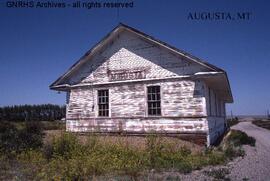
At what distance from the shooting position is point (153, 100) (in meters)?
15.4

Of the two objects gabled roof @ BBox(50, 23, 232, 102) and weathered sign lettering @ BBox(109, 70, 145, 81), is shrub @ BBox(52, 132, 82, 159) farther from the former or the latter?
gabled roof @ BBox(50, 23, 232, 102)

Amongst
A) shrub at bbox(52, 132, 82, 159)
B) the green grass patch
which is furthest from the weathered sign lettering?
shrub at bbox(52, 132, 82, 159)

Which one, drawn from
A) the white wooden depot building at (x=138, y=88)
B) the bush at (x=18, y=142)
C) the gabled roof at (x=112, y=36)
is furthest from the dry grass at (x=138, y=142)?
the gabled roof at (x=112, y=36)

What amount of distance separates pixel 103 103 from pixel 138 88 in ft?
8.58

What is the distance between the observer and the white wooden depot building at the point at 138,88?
1431 centimetres

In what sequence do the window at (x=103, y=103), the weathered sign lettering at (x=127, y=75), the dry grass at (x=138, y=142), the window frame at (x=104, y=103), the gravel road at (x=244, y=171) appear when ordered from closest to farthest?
the gravel road at (x=244, y=171), the dry grass at (x=138, y=142), the weathered sign lettering at (x=127, y=75), the window frame at (x=104, y=103), the window at (x=103, y=103)

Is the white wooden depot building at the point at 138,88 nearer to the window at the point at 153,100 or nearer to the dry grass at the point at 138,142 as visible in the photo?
Result: the window at the point at 153,100

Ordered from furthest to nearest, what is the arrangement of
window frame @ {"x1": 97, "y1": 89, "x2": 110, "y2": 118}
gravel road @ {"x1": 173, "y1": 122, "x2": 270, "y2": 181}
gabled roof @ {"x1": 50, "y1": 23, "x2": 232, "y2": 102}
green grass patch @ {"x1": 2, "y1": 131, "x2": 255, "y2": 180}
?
1. window frame @ {"x1": 97, "y1": 89, "x2": 110, "y2": 118}
2. gabled roof @ {"x1": 50, "y1": 23, "x2": 232, "y2": 102}
3. gravel road @ {"x1": 173, "y1": 122, "x2": 270, "y2": 181}
4. green grass patch @ {"x1": 2, "y1": 131, "x2": 255, "y2": 180}

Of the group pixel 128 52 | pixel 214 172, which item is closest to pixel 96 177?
pixel 214 172

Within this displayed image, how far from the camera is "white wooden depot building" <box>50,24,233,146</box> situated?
14312 mm

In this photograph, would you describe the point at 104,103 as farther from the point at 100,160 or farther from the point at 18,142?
the point at 100,160

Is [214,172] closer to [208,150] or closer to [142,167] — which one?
[142,167]

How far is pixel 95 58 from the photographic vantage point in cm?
1745

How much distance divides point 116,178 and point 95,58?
37.5 ft
